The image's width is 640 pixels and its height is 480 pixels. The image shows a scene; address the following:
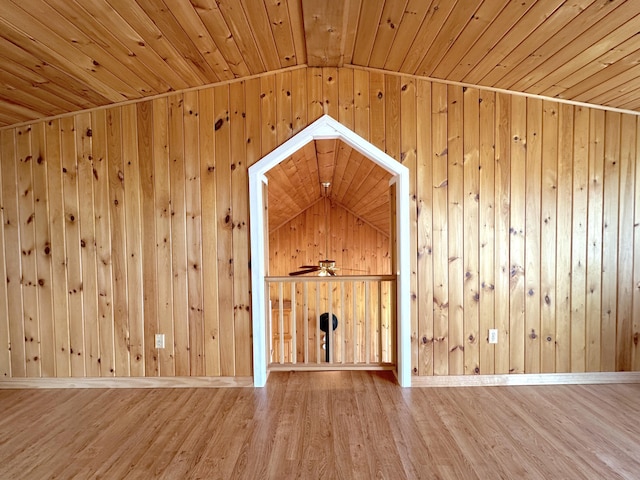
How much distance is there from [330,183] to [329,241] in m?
1.53

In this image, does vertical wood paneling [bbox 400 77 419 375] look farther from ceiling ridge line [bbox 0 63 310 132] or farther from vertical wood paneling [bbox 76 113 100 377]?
vertical wood paneling [bbox 76 113 100 377]

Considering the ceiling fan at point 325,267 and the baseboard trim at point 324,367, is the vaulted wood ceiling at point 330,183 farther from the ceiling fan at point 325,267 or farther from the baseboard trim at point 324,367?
the baseboard trim at point 324,367

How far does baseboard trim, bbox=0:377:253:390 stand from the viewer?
2945 millimetres

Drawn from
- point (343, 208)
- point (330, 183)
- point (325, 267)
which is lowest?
point (325, 267)

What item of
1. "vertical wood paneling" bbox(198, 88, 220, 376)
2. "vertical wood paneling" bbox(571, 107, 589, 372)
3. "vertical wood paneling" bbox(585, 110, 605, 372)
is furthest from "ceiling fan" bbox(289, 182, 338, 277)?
"vertical wood paneling" bbox(585, 110, 605, 372)

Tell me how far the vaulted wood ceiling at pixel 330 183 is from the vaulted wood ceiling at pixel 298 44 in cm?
148

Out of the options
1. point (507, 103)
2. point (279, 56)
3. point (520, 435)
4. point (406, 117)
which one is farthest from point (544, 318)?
point (279, 56)

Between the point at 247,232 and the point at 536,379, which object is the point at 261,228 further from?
→ the point at 536,379

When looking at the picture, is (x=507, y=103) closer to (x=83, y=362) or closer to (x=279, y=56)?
(x=279, y=56)

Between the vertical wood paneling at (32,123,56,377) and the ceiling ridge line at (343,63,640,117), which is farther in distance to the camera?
the vertical wood paneling at (32,123,56,377)

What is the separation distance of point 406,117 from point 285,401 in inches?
100

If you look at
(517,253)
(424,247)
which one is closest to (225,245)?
(424,247)

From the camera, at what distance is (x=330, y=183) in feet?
20.2

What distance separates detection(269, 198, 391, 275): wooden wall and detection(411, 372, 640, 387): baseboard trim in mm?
4249
